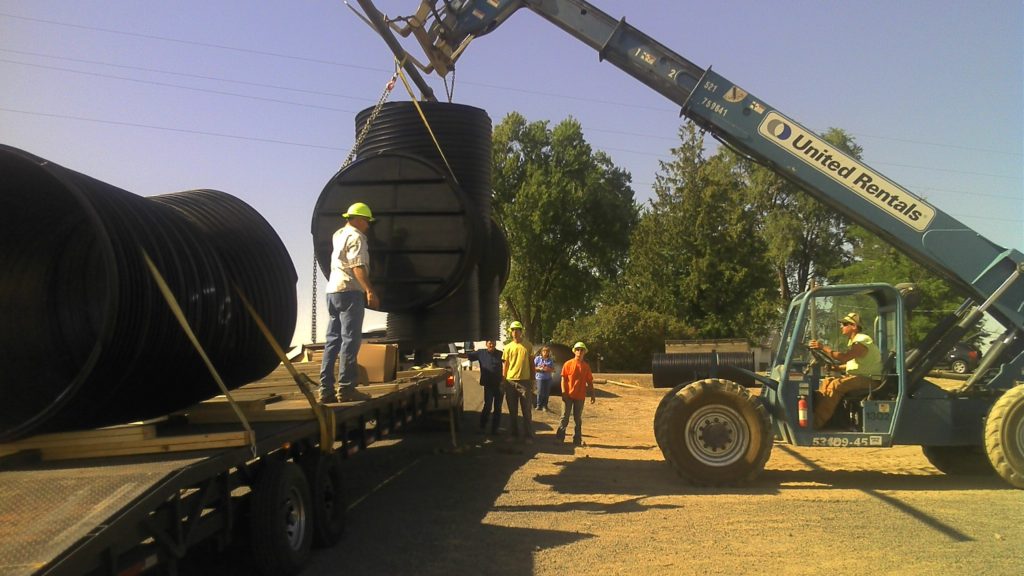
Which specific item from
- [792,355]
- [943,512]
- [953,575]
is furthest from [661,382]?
[953,575]

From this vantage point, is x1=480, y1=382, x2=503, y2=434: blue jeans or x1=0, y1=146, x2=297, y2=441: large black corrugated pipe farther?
x1=480, y1=382, x2=503, y2=434: blue jeans

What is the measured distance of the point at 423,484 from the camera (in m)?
9.31

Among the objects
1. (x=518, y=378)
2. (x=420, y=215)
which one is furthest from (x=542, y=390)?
(x=420, y=215)

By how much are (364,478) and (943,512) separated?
6.07m

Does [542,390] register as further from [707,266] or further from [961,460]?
[707,266]

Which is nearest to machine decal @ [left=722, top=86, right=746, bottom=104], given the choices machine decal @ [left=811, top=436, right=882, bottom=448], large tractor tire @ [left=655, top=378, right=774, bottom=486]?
large tractor tire @ [left=655, top=378, right=774, bottom=486]

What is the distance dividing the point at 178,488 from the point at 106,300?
3.68 ft

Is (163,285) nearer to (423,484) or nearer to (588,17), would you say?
(423,484)

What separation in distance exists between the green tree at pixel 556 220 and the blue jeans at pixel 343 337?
37285mm

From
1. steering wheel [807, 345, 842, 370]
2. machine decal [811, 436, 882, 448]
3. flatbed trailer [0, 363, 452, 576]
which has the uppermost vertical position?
steering wheel [807, 345, 842, 370]

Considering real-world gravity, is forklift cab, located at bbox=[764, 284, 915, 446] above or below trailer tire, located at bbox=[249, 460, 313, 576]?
above

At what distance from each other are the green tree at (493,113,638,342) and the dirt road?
112 ft

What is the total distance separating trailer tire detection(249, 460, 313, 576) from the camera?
17.7ft

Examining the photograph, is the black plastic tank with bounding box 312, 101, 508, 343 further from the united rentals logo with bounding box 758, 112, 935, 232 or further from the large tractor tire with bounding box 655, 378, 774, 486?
the united rentals logo with bounding box 758, 112, 935, 232
